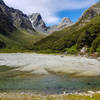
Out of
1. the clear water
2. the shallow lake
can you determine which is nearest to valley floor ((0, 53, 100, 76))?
the shallow lake

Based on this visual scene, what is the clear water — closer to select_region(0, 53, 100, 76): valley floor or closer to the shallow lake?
the shallow lake

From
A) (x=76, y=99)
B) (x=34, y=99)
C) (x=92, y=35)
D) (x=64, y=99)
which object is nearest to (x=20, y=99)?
(x=34, y=99)

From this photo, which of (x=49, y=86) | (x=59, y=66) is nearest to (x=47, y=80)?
(x=49, y=86)

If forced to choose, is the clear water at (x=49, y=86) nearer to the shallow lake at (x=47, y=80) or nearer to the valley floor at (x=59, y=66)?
the shallow lake at (x=47, y=80)

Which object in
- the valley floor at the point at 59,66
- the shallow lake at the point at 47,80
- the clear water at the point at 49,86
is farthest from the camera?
the valley floor at the point at 59,66

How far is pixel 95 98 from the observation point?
1772 centimetres

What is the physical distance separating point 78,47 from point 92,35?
28.3 metres

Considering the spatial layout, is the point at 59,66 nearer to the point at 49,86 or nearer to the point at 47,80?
the point at 47,80

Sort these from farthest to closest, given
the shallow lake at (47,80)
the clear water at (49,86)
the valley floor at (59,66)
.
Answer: the valley floor at (59,66) → the shallow lake at (47,80) → the clear water at (49,86)

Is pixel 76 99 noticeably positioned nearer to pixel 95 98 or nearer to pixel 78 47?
pixel 95 98

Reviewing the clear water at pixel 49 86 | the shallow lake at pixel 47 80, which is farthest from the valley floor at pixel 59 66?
the clear water at pixel 49 86

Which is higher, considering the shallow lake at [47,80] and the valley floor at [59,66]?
the valley floor at [59,66]

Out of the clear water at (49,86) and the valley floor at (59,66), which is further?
the valley floor at (59,66)

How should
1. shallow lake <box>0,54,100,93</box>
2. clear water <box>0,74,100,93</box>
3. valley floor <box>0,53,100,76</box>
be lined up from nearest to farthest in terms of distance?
clear water <box>0,74,100,93</box>, shallow lake <box>0,54,100,93</box>, valley floor <box>0,53,100,76</box>
